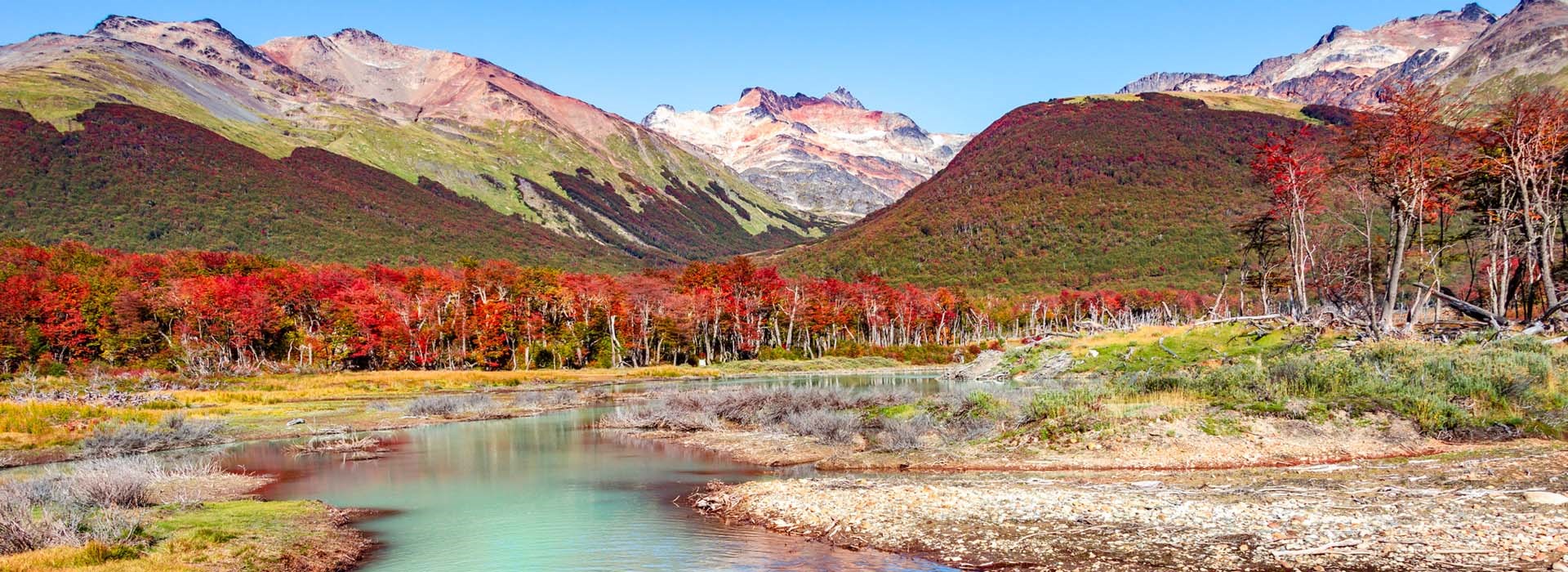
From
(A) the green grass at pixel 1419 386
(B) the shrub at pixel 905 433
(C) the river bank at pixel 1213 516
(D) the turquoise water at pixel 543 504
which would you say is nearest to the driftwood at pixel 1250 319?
(A) the green grass at pixel 1419 386

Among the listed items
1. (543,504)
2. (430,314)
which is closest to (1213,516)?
(543,504)

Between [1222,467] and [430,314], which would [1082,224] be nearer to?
[430,314]

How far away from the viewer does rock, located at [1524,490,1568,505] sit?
11.7 m

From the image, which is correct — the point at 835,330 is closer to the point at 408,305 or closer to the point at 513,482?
the point at 408,305

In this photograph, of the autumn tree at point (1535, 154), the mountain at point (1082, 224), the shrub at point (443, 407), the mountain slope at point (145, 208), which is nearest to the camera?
the autumn tree at point (1535, 154)

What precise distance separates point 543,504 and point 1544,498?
18.7m

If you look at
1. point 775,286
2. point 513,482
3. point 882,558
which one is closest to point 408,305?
point 775,286

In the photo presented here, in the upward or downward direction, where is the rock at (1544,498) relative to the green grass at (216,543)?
upward

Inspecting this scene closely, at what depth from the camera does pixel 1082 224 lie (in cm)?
16262

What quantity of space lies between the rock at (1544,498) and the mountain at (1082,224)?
130 m

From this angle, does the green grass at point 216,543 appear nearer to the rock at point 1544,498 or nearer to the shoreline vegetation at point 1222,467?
the shoreline vegetation at point 1222,467

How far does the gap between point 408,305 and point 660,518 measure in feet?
271

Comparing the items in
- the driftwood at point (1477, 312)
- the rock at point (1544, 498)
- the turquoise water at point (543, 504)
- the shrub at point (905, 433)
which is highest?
the driftwood at point (1477, 312)

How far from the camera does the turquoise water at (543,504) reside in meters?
14.2
